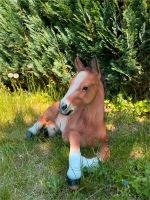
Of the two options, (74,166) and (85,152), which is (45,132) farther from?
(74,166)

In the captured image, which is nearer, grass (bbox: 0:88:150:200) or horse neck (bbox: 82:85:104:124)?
grass (bbox: 0:88:150:200)

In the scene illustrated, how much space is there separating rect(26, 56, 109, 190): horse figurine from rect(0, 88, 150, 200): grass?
6.2 inches

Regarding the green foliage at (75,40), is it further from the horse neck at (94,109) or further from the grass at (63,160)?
the horse neck at (94,109)

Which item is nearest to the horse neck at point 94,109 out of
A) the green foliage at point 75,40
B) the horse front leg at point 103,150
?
the horse front leg at point 103,150

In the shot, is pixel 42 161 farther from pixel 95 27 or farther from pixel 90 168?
pixel 95 27

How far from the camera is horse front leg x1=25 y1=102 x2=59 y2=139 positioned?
464cm

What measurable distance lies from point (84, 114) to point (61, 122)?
51 centimetres

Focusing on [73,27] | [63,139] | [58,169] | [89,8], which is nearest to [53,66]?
[73,27]

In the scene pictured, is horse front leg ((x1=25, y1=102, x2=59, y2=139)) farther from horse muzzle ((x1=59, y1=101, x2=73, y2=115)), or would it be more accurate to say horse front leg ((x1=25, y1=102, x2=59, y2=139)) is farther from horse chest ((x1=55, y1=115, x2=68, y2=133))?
horse muzzle ((x1=59, y1=101, x2=73, y2=115))

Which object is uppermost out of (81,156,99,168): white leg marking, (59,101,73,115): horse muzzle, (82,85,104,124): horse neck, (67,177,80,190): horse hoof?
(59,101,73,115): horse muzzle

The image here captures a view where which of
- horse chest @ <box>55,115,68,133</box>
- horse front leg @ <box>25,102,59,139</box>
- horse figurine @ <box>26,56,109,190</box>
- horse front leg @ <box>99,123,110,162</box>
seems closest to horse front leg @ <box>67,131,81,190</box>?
horse figurine @ <box>26,56,109,190</box>

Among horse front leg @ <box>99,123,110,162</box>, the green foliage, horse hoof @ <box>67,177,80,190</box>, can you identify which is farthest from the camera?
the green foliage

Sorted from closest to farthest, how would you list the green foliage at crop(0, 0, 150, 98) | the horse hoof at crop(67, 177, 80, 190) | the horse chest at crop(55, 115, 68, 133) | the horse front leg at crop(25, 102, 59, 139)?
the horse hoof at crop(67, 177, 80, 190) < the horse chest at crop(55, 115, 68, 133) < the horse front leg at crop(25, 102, 59, 139) < the green foliage at crop(0, 0, 150, 98)

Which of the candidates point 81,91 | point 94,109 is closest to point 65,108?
point 81,91
